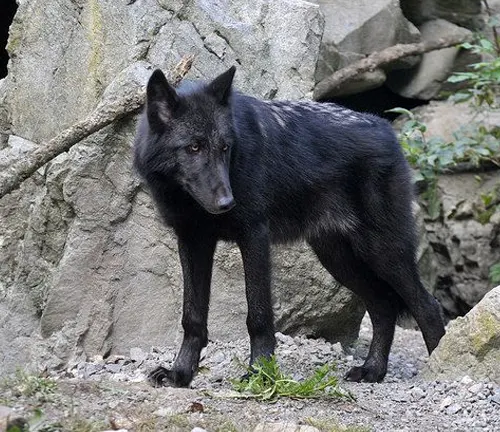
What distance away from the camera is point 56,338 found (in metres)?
6.89

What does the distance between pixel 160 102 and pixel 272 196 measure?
0.98 m

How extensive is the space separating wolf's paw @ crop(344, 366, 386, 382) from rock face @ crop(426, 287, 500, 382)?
676 mm

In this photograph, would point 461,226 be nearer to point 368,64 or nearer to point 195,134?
point 368,64

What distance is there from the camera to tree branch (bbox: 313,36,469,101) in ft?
31.2

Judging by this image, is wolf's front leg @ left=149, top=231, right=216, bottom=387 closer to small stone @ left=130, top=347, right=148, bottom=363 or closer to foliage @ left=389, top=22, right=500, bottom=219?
small stone @ left=130, top=347, right=148, bottom=363

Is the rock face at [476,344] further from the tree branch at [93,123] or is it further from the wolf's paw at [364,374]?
the tree branch at [93,123]

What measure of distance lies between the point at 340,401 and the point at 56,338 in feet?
8.45

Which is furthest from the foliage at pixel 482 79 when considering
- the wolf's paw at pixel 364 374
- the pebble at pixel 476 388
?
the pebble at pixel 476 388

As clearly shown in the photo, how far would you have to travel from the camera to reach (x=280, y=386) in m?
5.06

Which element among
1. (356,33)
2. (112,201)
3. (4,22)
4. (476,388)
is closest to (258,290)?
(476,388)

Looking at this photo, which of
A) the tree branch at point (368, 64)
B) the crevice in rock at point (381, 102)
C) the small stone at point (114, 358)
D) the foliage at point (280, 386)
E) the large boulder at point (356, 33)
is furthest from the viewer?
the crevice in rock at point (381, 102)

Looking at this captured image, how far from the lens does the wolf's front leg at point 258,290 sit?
5.55 m

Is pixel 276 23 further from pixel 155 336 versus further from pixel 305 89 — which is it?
pixel 155 336

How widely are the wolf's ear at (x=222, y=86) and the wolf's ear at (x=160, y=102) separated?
232mm
